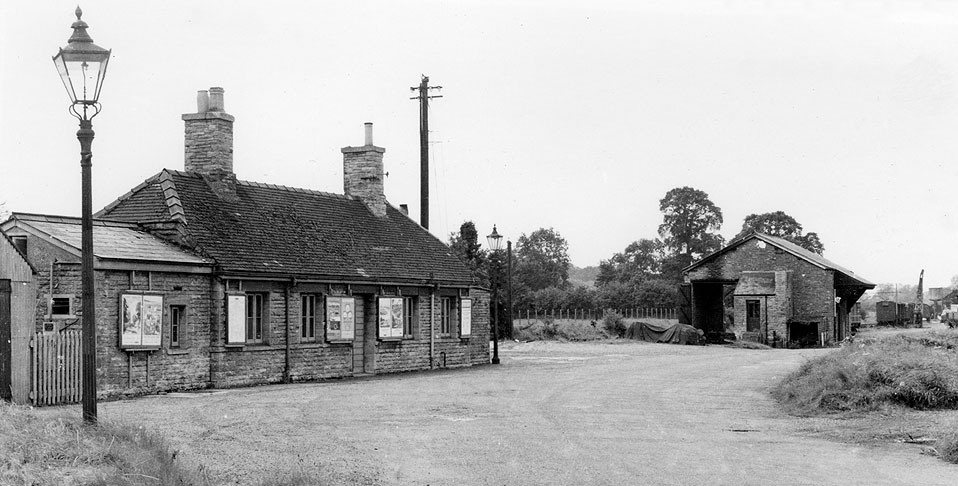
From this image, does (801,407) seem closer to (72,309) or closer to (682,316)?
(72,309)

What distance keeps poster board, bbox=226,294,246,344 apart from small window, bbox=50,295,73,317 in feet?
13.3

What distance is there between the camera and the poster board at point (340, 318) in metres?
28.4

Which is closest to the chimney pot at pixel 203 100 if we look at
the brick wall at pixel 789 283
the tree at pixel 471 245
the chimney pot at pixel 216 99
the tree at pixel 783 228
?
the chimney pot at pixel 216 99

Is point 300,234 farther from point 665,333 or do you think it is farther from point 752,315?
point 752,315

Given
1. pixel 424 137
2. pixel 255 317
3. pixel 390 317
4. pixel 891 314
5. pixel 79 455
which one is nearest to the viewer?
pixel 79 455

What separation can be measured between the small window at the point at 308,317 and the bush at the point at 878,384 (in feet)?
40.2

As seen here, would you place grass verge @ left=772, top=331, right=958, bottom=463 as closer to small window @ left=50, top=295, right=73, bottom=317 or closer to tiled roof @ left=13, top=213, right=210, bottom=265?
tiled roof @ left=13, top=213, right=210, bottom=265

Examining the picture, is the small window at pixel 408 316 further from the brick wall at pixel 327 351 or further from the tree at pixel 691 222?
the tree at pixel 691 222

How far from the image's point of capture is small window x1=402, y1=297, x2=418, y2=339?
31547mm

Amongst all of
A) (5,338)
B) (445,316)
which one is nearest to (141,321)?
(5,338)

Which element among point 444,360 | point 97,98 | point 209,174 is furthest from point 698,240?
point 97,98

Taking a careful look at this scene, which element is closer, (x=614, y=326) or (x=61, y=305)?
(x=61, y=305)

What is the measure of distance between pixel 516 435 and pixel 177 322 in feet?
36.4

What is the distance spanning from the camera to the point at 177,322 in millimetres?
23984
